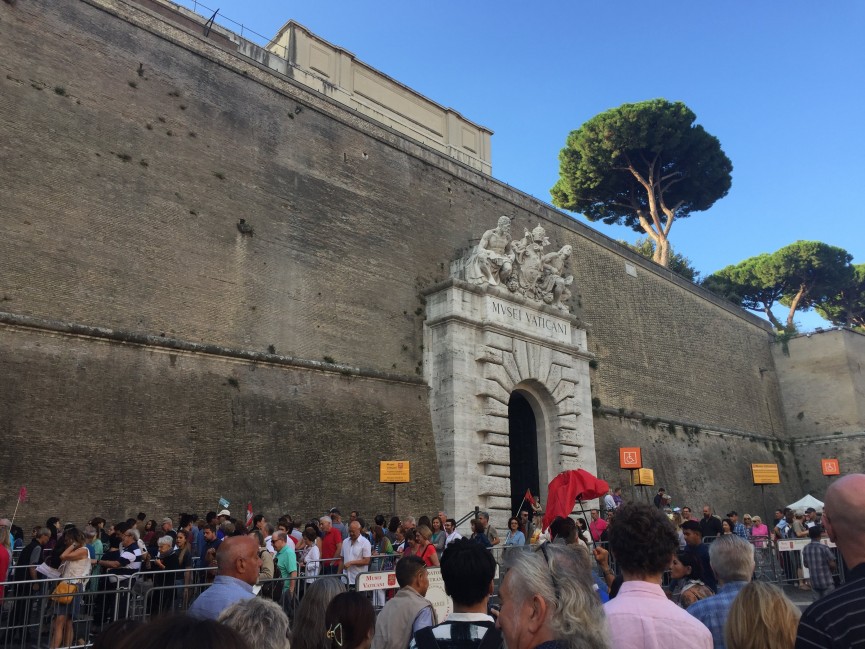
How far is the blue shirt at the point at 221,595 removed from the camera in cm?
314

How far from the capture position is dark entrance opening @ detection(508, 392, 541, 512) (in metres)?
15.5

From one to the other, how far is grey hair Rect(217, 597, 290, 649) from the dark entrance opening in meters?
13.1

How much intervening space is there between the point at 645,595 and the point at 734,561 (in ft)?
3.61

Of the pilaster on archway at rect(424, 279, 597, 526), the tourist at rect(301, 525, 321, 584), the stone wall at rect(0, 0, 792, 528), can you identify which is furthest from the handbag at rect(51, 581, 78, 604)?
the pilaster on archway at rect(424, 279, 597, 526)

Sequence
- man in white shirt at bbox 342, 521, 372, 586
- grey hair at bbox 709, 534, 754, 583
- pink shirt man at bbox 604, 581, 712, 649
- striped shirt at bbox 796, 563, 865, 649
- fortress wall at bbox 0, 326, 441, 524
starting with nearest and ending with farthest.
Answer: striped shirt at bbox 796, 563, 865, 649
pink shirt man at bbox 604, 581, 712, 649
grey hair at bbox 709, 534, 754, 583
man in white shirt at bbox 342, 521, 372, 586
fortress wall at bbox 0, 326, 441, 524

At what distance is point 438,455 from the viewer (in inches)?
534

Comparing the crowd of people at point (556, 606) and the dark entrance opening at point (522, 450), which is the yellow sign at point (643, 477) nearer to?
the dark entrance opening at point (522, 450)

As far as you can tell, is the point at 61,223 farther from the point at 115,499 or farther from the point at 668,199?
the point at 668,199

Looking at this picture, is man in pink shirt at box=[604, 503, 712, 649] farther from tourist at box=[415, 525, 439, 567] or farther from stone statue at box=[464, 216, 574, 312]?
stone statue at box=[464, 216, 574, 312]

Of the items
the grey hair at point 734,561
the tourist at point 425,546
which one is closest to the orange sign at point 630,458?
the tourist at point 425,546

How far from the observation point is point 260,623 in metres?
2.42

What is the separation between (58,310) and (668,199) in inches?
1158

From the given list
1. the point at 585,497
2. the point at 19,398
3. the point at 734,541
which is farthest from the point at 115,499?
the point at 734,541

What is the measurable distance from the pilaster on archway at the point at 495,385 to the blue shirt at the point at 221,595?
392 inches
